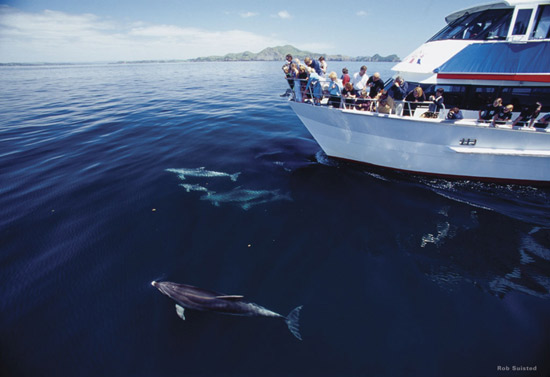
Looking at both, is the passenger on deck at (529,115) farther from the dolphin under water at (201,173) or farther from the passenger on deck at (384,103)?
the dolphin under water at (201,173)

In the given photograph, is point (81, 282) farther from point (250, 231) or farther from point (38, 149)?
point (38, 149)

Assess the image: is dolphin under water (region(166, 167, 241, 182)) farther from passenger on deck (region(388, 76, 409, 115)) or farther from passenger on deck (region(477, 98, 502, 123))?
passenger on deck (region(477, 98, 502, 123))

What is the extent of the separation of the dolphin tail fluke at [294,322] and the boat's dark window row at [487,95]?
433 inches

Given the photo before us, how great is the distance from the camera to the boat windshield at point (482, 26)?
9.39m

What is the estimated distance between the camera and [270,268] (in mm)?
6039

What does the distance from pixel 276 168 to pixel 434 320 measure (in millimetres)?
8297

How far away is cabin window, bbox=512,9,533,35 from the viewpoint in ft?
28.8

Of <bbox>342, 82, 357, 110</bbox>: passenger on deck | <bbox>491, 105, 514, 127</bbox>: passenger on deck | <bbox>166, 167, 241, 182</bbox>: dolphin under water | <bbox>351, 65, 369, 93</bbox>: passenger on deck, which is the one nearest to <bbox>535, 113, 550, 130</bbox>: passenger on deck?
<bbox>491, 105, 514, 127</bbox>: passenger on deck

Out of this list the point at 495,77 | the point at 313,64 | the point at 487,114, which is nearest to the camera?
the point at 487,114

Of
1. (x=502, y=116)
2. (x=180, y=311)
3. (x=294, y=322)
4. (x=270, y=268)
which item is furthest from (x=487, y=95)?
(x=180, y=311)

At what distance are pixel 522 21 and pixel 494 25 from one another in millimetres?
855

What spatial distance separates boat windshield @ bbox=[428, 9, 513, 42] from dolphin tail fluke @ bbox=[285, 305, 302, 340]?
13.7 meters

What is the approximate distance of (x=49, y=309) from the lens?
520 centimetres

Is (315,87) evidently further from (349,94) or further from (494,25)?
(494,25)
